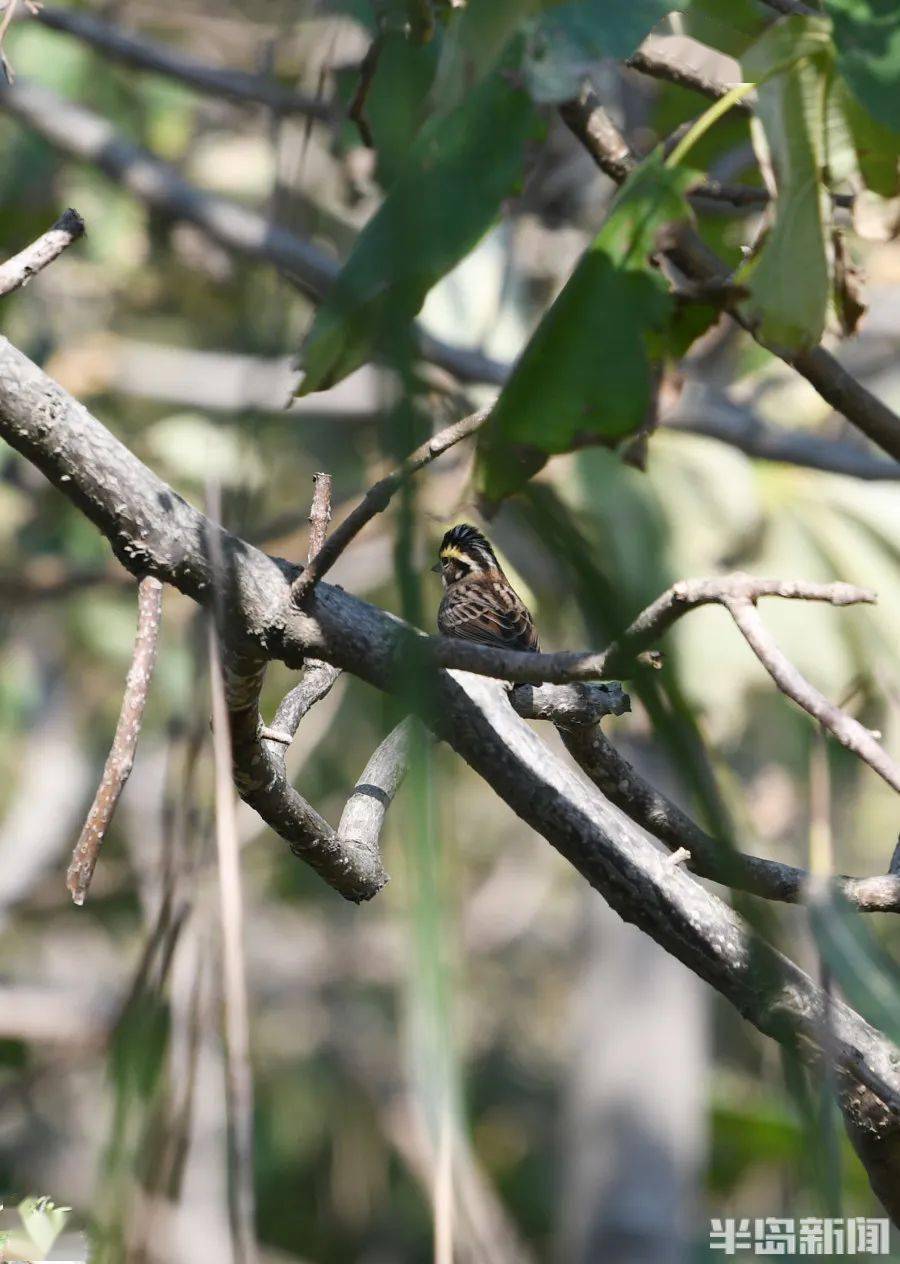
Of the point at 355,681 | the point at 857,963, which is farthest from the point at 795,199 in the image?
the point at 355,681

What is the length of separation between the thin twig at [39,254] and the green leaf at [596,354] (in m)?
0.35

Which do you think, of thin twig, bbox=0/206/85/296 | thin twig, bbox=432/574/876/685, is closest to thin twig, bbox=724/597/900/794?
thin twig, bbox=432/574/876/685

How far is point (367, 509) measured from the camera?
28.4 inches

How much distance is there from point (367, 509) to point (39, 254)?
0.35m

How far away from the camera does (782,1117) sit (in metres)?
3.64

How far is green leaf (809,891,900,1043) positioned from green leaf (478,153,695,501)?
0.27 m

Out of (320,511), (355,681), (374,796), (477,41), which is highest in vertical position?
(355,681)

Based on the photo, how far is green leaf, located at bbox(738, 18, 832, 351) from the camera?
770 millimetres

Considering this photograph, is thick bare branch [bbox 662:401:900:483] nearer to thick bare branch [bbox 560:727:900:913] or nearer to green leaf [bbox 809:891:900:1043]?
→ thick bare branch [bbox 560:727:900:913]

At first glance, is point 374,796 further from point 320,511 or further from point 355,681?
point 355,681

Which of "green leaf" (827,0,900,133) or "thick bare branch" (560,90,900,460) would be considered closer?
"green leaf" (827,0,900,133)

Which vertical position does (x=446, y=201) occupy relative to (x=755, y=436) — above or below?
below

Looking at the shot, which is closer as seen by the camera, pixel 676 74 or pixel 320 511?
pixel 320 511

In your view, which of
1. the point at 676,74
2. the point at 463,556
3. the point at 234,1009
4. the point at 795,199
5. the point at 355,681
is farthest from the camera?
the point at 355,681
